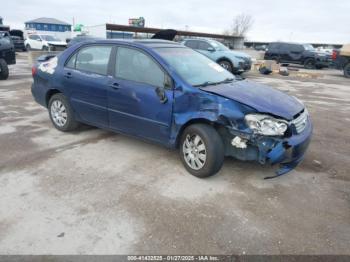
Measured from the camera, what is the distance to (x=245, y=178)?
3.98m

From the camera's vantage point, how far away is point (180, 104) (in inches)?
152

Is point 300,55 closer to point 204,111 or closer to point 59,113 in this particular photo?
point 59,113

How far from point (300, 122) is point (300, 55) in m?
19.7

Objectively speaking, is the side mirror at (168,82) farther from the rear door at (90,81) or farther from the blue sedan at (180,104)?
the rear door at (90,81)

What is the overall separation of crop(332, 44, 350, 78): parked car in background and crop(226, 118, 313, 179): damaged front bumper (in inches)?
636

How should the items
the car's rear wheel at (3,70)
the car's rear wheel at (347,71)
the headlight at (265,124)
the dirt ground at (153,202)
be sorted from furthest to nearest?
the car's rear wheel at (347,71) < the car's rear wheel at (3,70) < the headlight at (265,124) < the dirt ground at (153,202)

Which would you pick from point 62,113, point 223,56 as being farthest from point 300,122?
point 223,56

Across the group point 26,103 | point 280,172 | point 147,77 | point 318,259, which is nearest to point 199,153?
point 280,172

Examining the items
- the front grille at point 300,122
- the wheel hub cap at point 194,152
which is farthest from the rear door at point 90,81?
the front grille at point 300,122

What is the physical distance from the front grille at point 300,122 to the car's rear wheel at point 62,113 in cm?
344

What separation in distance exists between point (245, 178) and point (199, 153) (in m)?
0.69

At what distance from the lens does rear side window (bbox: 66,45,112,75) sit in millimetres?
4656

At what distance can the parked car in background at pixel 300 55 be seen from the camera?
69.9 ft

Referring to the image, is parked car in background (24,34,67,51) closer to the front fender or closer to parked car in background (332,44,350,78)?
parked car in background (332,44,350,78)
